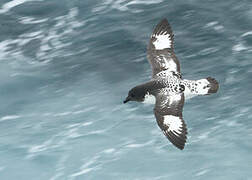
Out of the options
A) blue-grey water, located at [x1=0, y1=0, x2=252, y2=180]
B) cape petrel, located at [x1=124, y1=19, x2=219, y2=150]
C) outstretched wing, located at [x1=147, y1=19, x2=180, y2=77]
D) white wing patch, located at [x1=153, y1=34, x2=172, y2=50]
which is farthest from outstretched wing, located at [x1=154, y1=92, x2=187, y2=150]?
blue-grey water, located at [x1=0, y1=0, x2=252, y2=180]

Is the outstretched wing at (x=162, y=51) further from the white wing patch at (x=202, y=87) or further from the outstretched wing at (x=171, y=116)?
the outstretched wing at (x=171, y=116)

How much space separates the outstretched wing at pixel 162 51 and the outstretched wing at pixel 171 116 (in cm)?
131

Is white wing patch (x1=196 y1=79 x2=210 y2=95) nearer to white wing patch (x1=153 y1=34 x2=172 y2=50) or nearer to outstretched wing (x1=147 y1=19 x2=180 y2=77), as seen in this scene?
outstretched wing (x1=147 y1=19 x2=180 y2=77)

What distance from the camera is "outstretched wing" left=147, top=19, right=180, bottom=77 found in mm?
12609

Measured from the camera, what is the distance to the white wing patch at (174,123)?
10.8m

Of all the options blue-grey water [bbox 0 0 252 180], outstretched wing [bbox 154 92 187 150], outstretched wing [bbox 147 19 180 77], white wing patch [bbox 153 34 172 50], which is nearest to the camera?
outstretched wing [bbox 154 92 187 150]

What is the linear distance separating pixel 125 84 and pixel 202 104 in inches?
180

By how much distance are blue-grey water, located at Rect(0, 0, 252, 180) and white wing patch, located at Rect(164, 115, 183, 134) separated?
8462mm

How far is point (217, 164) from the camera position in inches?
1380

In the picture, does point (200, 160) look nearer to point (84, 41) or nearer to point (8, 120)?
point (8, 120)

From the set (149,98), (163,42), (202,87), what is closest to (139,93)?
(149,98)

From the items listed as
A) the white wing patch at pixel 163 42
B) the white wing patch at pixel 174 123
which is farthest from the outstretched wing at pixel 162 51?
the white wing patch at pixel 174 123

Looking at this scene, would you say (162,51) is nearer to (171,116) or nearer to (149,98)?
(149,98)

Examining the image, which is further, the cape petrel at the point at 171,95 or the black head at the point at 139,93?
the black head at the point at 139,93
